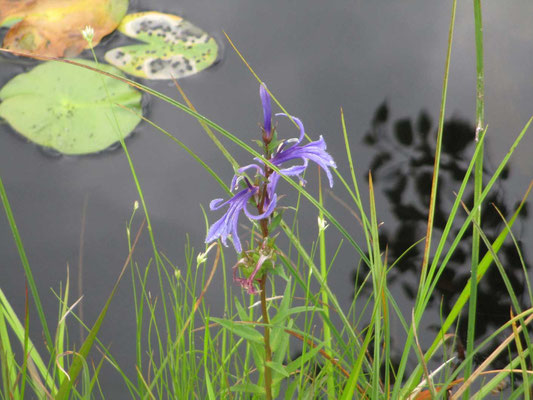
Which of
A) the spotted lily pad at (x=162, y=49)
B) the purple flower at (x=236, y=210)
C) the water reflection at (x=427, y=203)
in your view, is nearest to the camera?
the purple flower at (x=236, y=210)

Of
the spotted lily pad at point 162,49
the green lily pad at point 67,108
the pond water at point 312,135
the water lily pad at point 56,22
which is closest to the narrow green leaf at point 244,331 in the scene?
the pond water at point 312,135

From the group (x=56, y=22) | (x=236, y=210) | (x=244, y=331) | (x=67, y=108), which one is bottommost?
(x=67, y=108)

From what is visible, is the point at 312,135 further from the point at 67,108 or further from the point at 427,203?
the point at 67,108

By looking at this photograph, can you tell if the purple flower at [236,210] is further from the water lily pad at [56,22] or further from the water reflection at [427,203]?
the water lily pad at [56,22]

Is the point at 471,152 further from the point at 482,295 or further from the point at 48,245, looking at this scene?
the point at 48,245

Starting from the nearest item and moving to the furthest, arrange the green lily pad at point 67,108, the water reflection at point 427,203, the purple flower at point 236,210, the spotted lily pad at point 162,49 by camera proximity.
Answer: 1. the purple flower at point 236,210
2. the water reflection at point 427,203
3. the green lily pad at point 67,108
4. the spotted lily pad at point 162,49

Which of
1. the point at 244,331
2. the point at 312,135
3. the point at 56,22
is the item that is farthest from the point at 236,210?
the point at 56,22

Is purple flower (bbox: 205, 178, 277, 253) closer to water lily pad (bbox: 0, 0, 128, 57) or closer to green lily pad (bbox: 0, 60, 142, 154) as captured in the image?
green lily pad (bbox: 0, 60, 142, 154)
